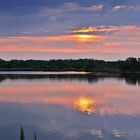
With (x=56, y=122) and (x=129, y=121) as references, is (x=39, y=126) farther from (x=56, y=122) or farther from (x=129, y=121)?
(x=129, y=121)

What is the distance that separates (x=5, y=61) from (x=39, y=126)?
4270 inches

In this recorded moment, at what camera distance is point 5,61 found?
120 meters

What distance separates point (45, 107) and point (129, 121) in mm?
6295

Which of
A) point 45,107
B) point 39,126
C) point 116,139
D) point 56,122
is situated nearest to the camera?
point 116,139

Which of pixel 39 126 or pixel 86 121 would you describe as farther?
pixel 86 121

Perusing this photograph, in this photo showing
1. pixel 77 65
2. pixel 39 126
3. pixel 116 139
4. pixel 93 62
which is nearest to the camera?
pixel 116 139

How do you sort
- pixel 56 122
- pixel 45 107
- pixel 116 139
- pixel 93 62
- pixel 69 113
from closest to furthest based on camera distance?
1. pixel 116 139
2. pixel 56 122
3. pixel 69 113
4. pixel 45 107
5. pixel 93 62

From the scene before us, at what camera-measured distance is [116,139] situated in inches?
472

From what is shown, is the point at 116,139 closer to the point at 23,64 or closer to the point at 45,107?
the point at 45,107

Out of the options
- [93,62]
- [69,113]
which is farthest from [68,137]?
[93,62]

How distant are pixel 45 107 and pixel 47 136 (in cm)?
818

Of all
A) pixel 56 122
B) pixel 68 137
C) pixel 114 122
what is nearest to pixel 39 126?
pixel 56 122

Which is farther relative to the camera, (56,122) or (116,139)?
(56,122)

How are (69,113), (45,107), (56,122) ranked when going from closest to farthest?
1. (56,122)
2. (69,113)
3. (45,107)
